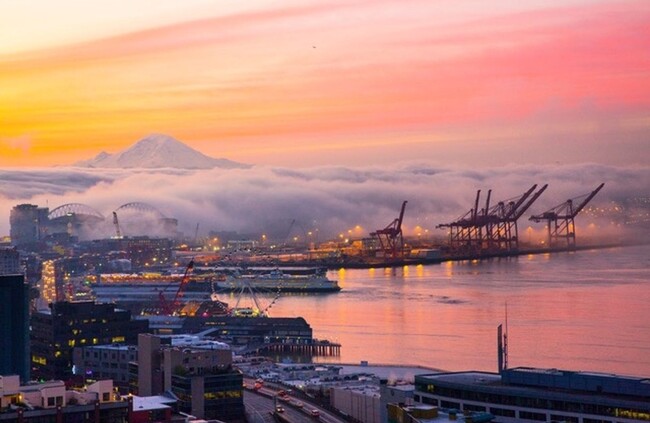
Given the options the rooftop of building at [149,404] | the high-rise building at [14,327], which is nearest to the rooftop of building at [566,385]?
the rooftop of building at [149,404]

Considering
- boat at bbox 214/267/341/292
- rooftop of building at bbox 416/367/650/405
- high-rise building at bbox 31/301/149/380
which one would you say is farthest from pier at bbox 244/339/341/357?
boat at bbox 214/267/341/292

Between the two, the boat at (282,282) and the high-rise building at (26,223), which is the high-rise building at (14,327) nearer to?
the boat at (282,282)

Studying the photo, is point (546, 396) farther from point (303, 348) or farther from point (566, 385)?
point (303, 348)

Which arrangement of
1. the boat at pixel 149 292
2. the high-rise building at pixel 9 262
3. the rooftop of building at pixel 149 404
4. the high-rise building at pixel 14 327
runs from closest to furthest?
the rooftop of building at pixel 149 404 → the high-rise building at pixel 14 327 → the high-rise building at pixel 9 262 → the boat at pixel 149 292

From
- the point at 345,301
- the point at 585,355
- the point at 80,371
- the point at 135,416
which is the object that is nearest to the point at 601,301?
the point at 345,301

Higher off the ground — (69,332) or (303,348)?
(69,332)

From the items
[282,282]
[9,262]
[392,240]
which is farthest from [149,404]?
[392,240]
